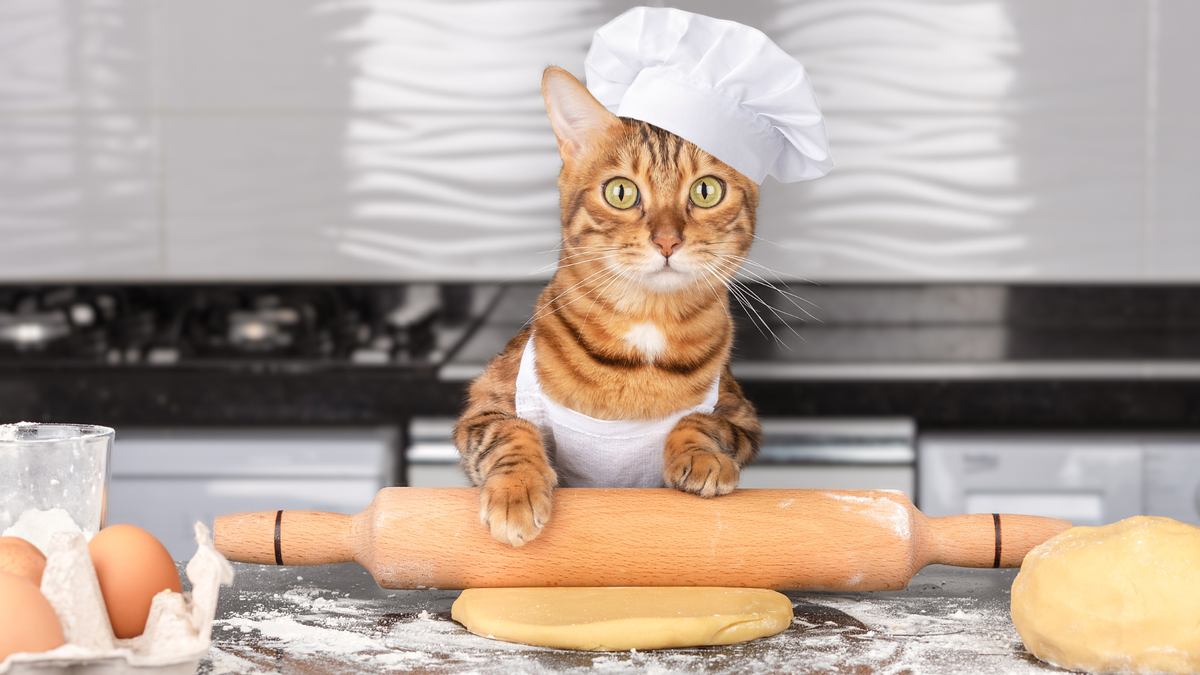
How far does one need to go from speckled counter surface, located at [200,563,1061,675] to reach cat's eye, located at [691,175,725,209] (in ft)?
1.28

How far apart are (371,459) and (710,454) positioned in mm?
1027

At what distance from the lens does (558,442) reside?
93 centimetres

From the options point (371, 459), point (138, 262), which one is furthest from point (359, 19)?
point (371, 459)

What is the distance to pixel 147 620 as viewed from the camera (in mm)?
604

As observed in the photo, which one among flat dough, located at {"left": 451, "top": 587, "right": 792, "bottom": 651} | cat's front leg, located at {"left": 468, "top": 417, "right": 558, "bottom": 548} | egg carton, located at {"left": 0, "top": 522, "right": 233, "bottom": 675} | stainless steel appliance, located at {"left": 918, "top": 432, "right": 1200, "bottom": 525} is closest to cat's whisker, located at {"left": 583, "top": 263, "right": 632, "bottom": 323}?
cat's front leg, located at {"left": 468, "top": 417, "right": 558, "bottom": 548}

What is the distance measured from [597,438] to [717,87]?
351 mm

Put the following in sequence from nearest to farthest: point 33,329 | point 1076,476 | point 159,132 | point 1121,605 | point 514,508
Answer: point 1121,605
point 514,508
point 1076,476
point 33,329
point 159,132

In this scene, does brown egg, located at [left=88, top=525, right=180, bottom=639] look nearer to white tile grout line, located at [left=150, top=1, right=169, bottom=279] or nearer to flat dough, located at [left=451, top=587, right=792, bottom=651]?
flat dough, located at [left=451, top=587, right=792, bottom=651]

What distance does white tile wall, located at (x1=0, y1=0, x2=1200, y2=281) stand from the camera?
2316 mm

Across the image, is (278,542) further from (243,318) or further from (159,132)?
(159,132)

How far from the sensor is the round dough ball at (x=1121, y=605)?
2.09 feet

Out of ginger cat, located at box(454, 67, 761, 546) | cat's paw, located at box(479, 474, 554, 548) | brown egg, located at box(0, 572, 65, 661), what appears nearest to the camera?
brown egg, located at box(0, 572, 65, 661)

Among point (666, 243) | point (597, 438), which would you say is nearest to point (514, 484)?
point (597, 438)

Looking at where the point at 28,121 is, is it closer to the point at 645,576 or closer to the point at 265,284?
the point at 265,284
